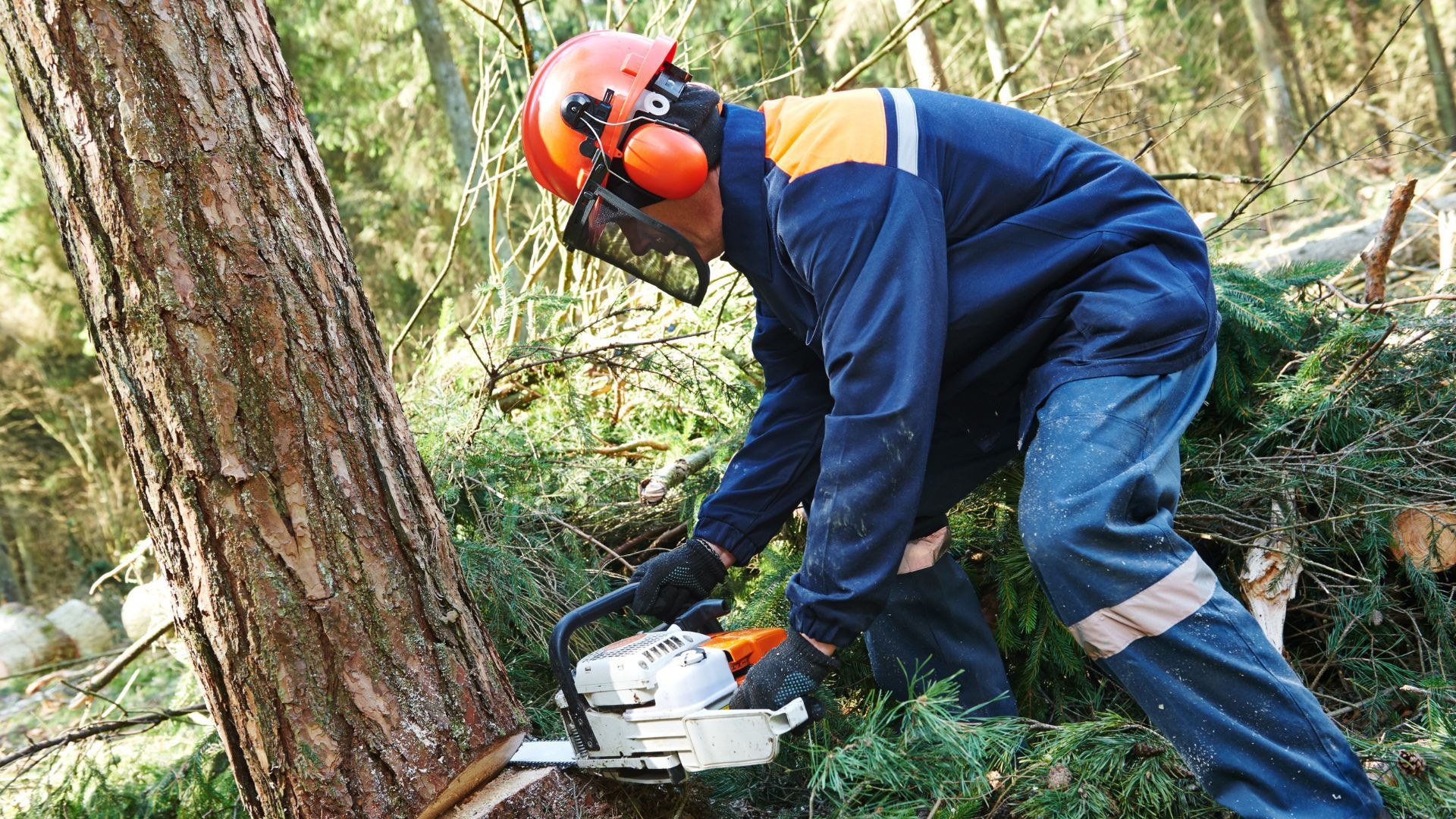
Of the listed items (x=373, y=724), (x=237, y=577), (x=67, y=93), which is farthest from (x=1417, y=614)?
(x=67, y=93)

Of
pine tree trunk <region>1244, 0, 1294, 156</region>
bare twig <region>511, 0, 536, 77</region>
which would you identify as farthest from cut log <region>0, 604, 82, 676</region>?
pine tree trunk <region>1244, 0, 1294, 156</region>

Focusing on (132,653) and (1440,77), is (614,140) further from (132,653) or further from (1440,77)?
(1440,77)

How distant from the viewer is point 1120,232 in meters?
1.90

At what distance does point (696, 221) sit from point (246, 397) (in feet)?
3.22

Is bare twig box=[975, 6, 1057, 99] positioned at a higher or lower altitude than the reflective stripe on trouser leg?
higher

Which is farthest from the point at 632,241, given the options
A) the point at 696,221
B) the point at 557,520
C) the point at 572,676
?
the point at 557,520

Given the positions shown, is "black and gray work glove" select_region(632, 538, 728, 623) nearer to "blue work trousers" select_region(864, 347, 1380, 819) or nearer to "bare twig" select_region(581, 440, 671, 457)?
"blue work trousers" select_region(864, 347, 1380, 819)

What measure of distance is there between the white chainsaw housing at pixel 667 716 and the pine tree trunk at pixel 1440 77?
15.2 meters

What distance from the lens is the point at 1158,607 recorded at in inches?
65.2

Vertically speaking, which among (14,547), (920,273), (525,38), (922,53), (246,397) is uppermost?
(525,38)

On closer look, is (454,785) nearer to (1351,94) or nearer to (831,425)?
(831,425)

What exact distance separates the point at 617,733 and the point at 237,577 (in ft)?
2.52

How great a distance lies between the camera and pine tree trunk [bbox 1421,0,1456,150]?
12805 mm

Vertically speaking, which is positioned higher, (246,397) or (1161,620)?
(246,397)
